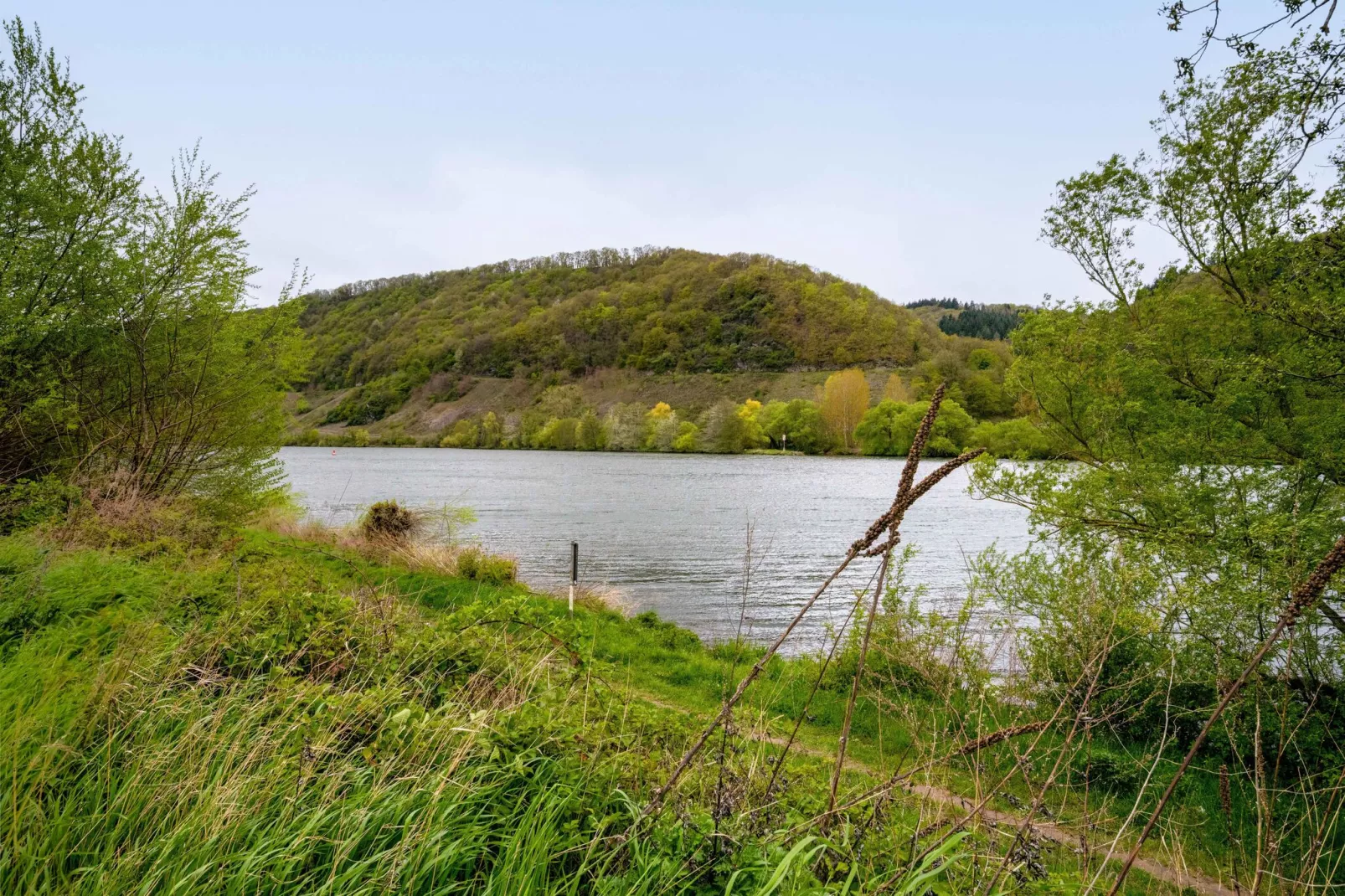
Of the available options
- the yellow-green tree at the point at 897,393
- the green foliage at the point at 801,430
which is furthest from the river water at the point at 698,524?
the yellow-green tree at the point at 897,393

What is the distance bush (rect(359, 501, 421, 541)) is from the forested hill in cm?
12357

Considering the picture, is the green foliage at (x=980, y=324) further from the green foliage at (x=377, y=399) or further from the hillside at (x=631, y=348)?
the green foliage at (x=377, y=399)

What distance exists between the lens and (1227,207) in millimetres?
8367

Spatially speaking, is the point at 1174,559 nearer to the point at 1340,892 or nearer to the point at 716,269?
the point at 1340,892

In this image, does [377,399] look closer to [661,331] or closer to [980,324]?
[661,331]

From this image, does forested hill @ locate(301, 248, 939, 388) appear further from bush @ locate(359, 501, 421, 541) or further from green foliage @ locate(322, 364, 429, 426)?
bush @ locate(359, 501, 421, 541)

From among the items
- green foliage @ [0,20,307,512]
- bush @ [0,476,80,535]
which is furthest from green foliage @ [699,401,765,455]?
bush @ [0,476,80,535]

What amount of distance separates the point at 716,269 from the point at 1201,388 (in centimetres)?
18509

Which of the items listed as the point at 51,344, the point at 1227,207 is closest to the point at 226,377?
the point at 51,344

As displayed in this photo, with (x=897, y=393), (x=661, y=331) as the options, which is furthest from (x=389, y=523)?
(x=661, y=331)

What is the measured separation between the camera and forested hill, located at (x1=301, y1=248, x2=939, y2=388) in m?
145

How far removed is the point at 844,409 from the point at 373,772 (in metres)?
97.5

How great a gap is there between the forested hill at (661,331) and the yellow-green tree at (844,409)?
3633 centimetres

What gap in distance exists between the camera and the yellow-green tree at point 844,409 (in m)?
96.2
